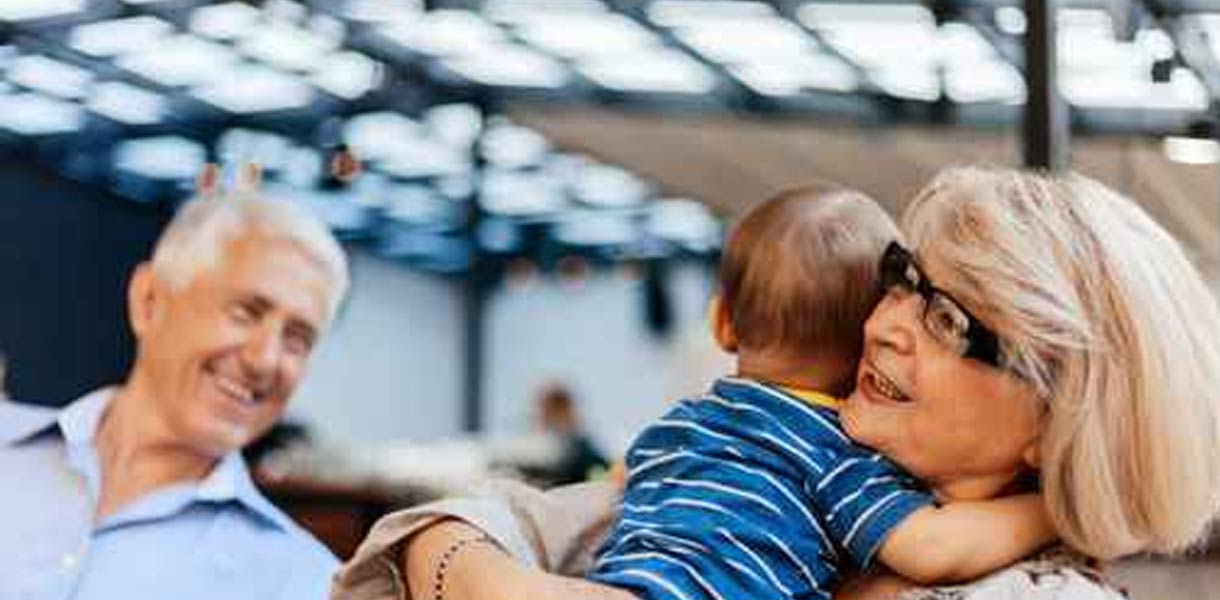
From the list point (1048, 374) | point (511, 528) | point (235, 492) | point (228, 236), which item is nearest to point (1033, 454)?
point (1048, 374)

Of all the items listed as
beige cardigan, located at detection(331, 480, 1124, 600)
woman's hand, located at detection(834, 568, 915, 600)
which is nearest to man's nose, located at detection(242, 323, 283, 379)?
beige cardigan, located at detection(331, 480, 1124, 600)

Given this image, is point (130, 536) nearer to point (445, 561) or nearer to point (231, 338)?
point (231, 338)

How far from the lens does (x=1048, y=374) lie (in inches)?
49.3

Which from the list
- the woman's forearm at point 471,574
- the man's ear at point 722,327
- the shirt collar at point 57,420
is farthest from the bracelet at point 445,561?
the shirt collar at point 57,420

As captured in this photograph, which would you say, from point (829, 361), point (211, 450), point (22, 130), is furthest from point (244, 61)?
point (829, 361)

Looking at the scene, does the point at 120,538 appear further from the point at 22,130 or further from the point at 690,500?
the point at 22,130

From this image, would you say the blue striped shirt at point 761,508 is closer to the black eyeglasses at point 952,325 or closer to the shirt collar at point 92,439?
the black eyeglasses at point 952,325

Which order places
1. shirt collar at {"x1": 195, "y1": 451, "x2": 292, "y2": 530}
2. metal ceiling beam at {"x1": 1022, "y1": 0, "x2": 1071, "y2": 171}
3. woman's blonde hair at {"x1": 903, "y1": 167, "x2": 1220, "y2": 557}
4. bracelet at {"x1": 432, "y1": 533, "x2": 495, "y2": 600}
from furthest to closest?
shirt collar at {"x1": 195, "y1": 451, "x2": 292, "y2": 530} → metal ceiling beam at {"x1": 1022, "y1": 0, "x2": 1071, "y2": 171} → bracelet at {"x1": 432, "y1": 533, "x2": 495, "y2": 600} → woman's blonde hair at {"x1": 903, "y1": 167, "x2": 1220, "y2": 557}

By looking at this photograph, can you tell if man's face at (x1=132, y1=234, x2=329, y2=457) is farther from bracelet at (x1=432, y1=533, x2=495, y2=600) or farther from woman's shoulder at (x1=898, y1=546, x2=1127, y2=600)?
woman's shoulder at (x1=898, y1=546, x2=1127, y2=600)

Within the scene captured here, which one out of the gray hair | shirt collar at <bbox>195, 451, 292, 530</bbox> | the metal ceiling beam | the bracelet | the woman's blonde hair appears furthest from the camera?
the gray hair

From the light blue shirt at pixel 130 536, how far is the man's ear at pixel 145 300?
15 centimetres

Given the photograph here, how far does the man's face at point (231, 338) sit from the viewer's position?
2.37 m

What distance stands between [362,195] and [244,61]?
486 cm

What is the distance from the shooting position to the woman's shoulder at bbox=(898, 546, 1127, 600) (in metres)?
1.25
